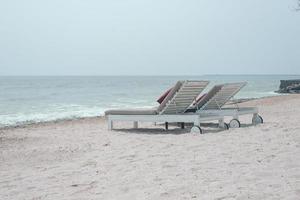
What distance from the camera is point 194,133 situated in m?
9.16

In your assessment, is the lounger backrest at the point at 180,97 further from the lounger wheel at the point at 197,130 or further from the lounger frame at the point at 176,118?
the lounger wheel at the point at 197,130

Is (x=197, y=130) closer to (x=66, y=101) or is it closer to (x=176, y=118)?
(x=176, y=118)

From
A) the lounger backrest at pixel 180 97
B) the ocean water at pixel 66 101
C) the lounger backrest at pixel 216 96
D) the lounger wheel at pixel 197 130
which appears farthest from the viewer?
the ocean water at pixel 66 101

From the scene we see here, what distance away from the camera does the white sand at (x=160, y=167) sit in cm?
456

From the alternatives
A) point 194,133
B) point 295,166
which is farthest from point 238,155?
point 194,133

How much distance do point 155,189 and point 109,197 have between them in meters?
0.44

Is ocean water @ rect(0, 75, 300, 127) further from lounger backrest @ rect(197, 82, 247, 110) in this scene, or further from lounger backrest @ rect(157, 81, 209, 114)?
lounger backrest @ rect(157, 81, 209, 114)

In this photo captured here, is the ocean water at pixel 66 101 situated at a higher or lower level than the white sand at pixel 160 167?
higher

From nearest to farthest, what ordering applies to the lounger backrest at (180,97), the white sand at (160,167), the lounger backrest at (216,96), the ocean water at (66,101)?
the white sand at (160,167), the lounger backrest at (180,97), the lounger backrest at (216,96), the ocean water at (66,101)

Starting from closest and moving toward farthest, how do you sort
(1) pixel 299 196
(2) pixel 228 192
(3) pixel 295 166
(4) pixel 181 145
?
(1) pixel 299 196
(2) pixel 228 192
(3) pixel 295 166
(4) pixel 181 145

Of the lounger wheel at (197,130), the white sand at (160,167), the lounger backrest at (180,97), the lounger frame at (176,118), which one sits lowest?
the white sand at (160,167)

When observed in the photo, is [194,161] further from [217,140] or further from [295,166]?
[217,140]

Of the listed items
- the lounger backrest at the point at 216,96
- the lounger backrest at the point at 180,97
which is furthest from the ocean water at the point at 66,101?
the lounger backrest at the point at 180,97

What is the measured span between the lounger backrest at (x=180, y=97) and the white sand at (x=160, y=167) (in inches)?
46.4
